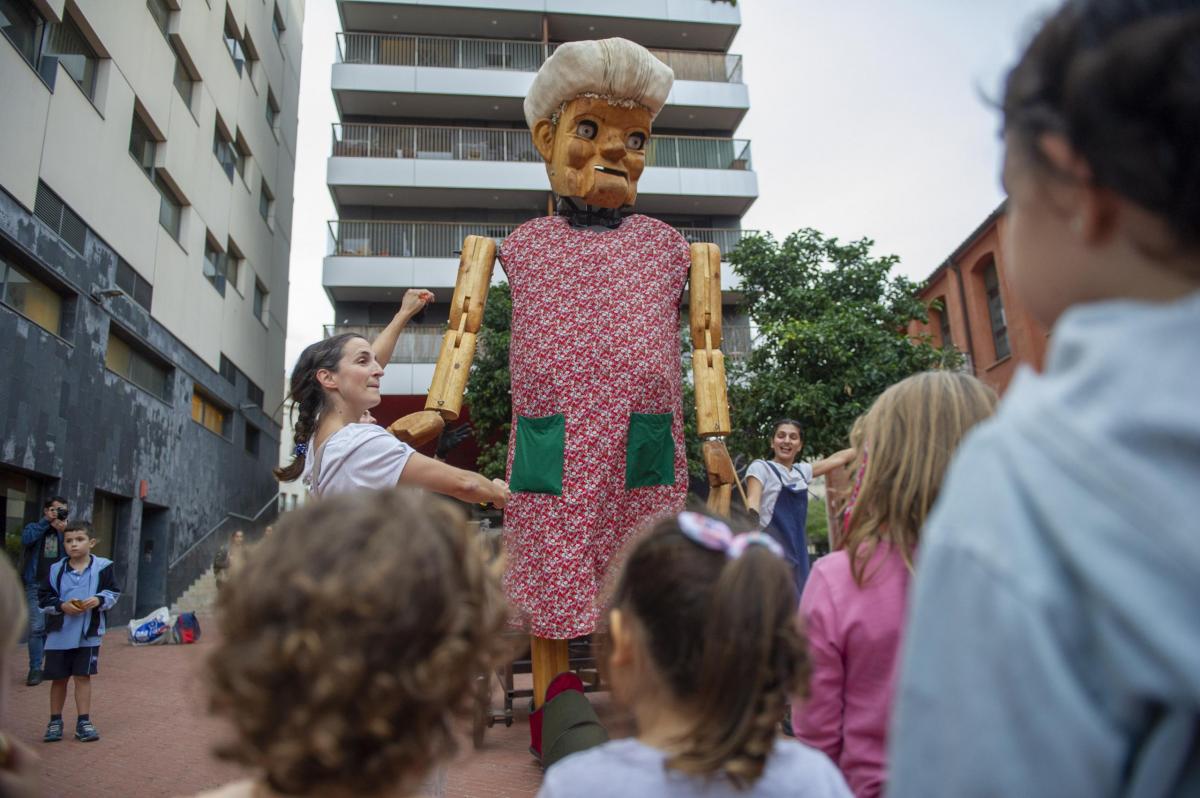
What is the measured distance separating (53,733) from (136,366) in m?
9.65

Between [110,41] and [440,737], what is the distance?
13.7 meters

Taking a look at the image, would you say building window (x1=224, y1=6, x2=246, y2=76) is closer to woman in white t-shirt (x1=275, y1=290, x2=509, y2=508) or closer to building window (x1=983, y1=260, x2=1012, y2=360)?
woman in white t-shirt (x1=275, y1=290, x2=509, y2=508)

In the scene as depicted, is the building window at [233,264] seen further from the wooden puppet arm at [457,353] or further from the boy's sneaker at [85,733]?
the wooden puppet arm at [457,353]

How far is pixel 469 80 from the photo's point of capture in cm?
2169

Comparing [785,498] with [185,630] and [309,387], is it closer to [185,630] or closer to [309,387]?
[309,387]

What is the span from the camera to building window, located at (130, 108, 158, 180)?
506 inches

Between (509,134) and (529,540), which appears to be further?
(509,134)

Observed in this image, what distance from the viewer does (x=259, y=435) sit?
20.9 meters

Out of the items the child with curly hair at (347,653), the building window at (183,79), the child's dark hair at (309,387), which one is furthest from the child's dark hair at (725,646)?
the building window at (183,79)

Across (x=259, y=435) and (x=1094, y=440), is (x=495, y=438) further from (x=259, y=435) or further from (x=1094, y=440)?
(x=1094, y=440)

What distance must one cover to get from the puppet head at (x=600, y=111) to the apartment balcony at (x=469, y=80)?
18.2 metres

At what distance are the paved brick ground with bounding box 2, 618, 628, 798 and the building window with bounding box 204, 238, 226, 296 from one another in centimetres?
1077

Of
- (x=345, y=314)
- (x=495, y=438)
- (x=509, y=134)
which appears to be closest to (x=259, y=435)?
(x=345, y=314)

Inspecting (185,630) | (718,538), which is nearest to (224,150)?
(185,630)
